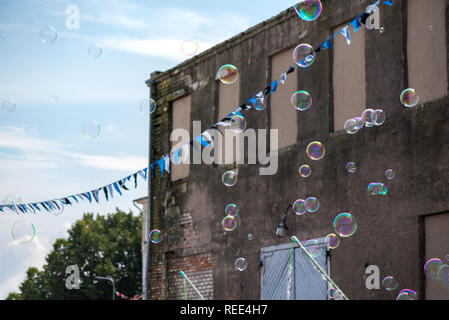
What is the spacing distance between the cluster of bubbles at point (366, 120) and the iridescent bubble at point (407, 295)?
2.60 metres

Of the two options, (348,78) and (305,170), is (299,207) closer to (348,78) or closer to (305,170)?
(305,170)

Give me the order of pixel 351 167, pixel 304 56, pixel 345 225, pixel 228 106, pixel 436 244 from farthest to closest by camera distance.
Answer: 1. pixel 228 106
2. pixel 351 167
3. pixel 345 225
4. pixel 304 56
5. pixel 436 244

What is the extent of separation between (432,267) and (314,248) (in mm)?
2715

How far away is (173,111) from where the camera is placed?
16766 millimetres

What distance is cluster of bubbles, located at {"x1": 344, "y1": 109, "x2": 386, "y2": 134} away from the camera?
11578mm

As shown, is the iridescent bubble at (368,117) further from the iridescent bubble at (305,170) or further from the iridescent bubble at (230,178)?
the iridescent bubble at (230,178)

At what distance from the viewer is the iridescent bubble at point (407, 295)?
1065cm

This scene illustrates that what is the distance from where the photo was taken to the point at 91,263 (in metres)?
49.9

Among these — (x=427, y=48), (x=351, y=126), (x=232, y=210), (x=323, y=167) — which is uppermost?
(x=427, y=48)

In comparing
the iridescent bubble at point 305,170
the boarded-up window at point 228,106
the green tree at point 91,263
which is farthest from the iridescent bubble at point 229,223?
the green tree at point 91,263

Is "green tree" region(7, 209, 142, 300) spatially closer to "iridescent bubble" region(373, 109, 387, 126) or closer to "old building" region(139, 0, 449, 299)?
"old building" region(139, 0, 449, 299)

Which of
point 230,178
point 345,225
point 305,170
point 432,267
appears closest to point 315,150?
point 305,170

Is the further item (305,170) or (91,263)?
(91,263)
